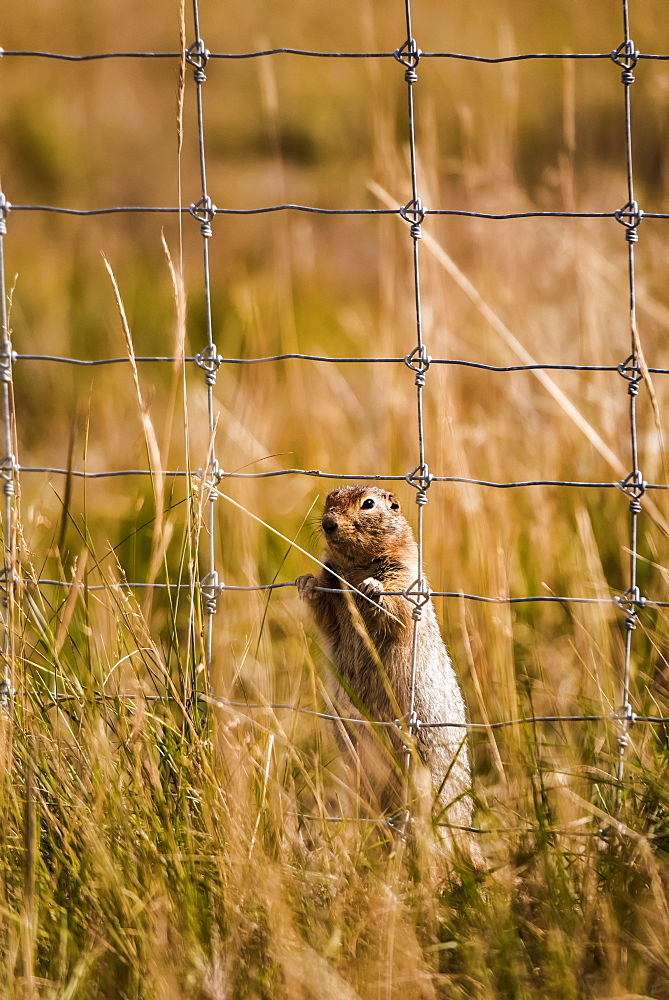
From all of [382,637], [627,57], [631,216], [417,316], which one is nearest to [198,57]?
[417,316]

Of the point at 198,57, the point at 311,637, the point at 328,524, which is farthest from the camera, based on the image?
the point at 311,637

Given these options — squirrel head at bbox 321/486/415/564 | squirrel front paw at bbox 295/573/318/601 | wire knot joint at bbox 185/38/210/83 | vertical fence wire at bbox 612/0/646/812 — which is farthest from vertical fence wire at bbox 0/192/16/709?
vertical fence wire at bbox 612/0/646/812

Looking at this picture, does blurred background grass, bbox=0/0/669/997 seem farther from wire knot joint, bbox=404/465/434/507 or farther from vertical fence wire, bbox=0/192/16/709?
wire knot joint, bbox=404/465/434/507

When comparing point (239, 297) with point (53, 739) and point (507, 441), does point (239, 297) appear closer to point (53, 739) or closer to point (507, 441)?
point (507, 441)

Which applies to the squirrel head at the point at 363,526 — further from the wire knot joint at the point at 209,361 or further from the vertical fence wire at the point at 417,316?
the wire knot joint at the point at 209,361

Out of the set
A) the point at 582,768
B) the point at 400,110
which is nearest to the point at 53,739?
the point at 582,768

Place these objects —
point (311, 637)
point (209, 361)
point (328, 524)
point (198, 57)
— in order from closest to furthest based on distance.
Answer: point (198, 57), point (209, 361), point (328, 524), point (311, 637)

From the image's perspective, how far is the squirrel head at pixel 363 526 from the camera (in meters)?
3.33

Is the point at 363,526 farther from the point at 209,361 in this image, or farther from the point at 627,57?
the point at 627,57

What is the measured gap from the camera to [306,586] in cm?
321

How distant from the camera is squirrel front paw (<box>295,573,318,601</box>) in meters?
3.21

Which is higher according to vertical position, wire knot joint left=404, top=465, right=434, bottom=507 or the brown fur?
wire knot joint left=404, top=465, right=434, bottom=507

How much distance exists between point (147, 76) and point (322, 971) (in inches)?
531

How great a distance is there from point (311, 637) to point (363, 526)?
0.45 metres
